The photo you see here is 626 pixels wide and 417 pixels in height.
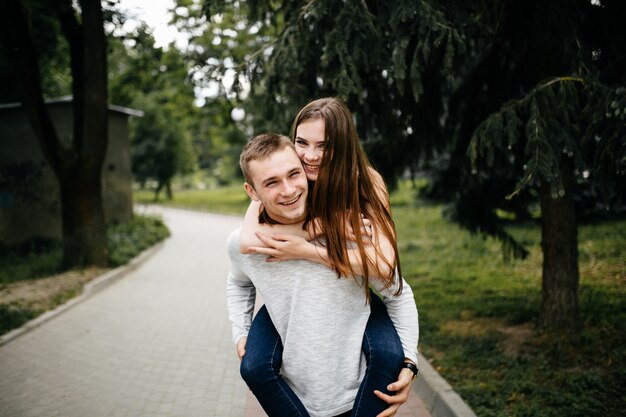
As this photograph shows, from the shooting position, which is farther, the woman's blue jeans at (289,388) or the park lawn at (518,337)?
the park lawn at (518,337)

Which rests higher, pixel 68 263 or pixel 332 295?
pixel 332 295

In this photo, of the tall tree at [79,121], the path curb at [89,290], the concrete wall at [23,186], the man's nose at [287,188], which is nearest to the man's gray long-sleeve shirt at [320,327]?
the man's nose at [287,188]

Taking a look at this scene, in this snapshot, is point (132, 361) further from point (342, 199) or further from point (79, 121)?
point (79, 121)

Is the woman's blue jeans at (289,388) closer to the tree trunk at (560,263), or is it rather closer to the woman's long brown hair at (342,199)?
the woman's long brown hair at (342,199)

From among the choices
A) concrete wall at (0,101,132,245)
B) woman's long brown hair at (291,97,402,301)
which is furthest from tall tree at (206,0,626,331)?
concrete wall at (0,101,132,245)

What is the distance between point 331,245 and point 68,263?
957cm

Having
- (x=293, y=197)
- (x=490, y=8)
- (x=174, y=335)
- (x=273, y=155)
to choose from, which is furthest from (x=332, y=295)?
(x=174, y=335)

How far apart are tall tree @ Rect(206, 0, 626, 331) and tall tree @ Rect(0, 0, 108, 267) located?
533 cm

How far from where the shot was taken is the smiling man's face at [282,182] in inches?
74.4

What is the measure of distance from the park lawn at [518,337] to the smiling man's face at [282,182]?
2892 millimetres

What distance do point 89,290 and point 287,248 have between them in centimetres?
772

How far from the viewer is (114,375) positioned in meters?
5.08

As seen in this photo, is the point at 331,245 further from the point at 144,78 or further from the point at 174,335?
the point at 144,78

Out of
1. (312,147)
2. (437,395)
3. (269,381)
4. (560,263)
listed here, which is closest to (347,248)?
(312,147)
